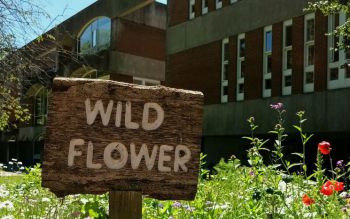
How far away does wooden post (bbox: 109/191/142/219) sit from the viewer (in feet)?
8.11

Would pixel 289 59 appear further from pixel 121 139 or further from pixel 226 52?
pixel 121 139

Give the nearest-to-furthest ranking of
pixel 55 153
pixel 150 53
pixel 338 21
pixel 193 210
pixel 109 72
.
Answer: pixel 55 153 < pixel 193 210 < pixel 338 21 < pixel 109 72 < pixel 150 53

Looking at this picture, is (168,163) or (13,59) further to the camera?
(13,59)

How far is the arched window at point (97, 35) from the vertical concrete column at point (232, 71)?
38.6ft

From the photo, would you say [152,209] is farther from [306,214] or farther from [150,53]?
[150,53]

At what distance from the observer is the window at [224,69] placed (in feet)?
71.7

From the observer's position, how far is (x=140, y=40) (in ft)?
108

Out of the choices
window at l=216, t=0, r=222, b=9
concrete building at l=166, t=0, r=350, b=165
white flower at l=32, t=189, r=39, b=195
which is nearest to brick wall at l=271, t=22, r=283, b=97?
concrete building at l=166, t=0, r=350, b=165

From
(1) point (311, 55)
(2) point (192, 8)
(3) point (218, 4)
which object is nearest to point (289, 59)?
(1) point (311, 55)

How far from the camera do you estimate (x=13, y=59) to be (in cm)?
902

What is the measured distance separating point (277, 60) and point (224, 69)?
345 centimetres

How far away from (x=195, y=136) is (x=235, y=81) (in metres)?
18.7

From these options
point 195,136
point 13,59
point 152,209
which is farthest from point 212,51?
point 195,136

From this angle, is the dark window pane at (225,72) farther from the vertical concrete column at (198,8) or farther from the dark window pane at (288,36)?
the dark window pane at (288,36)
